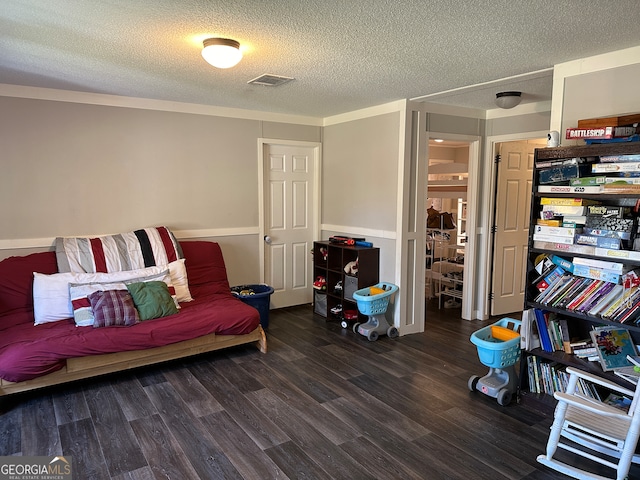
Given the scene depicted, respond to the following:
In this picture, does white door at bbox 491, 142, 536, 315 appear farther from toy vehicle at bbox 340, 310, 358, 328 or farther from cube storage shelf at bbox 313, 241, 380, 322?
toy vehicle at bbox 340, 310, 358, 328

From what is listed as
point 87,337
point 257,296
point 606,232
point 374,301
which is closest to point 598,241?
point 606,232

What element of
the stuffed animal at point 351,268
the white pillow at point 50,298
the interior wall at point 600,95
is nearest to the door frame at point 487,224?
the stuffed animal at point 351,268

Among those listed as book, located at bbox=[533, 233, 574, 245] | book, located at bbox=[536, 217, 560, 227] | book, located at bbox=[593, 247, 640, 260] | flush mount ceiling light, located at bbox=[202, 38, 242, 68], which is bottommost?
book, located at bbox=[593, 247, 640, 260]

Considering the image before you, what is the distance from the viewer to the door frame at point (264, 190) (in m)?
4.89

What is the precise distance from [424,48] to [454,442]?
2.35 metres

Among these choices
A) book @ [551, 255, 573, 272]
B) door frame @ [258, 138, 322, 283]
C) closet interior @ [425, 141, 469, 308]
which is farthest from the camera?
closet interior @ [425, 141, 469, 308]

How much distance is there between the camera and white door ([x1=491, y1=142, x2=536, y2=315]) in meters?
4.75

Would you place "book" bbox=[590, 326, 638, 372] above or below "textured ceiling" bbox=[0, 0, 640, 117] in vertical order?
below

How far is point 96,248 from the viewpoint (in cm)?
376

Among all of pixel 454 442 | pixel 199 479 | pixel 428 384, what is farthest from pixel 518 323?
pixel 199 479

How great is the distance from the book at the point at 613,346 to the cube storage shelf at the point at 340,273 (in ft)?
7.29

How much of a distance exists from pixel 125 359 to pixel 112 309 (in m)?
0.39

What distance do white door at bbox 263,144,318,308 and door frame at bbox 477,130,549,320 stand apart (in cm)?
196

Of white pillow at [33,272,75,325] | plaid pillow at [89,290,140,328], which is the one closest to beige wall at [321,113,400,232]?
plaid pillow at [89,290,140,328]
